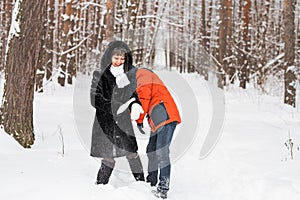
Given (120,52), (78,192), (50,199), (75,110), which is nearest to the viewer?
(50,199)

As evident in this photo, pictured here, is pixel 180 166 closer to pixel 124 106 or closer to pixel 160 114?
pixel 160 114

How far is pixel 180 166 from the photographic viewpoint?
5461 millimetres

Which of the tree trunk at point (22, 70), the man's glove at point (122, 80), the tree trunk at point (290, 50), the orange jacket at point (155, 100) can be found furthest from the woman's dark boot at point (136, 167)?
the tree trunk at point (290, 50)

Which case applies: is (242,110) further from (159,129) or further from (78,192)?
(78,192)


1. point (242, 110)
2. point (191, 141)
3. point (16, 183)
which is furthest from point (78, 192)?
point (242, 110)

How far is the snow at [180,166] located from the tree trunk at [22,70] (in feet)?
0.68

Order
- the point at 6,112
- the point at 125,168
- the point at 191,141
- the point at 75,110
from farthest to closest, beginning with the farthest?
1. the point at 75,110
2. the point at 191,141
3. the point at 6,112
4. the point at 125,168

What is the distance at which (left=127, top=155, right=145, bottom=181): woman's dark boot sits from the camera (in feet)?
13.9

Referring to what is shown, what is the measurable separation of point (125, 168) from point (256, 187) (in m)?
1.61

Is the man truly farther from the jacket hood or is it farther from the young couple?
the jacket hood

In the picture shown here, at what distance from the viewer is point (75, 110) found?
29.2 ft

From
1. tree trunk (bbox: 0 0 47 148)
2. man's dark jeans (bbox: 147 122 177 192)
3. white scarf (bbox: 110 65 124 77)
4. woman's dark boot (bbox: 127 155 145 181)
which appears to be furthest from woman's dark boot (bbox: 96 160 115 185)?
tree trunk (bbox: 0 0 47 148)

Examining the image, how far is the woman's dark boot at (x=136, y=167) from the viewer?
13.9ft

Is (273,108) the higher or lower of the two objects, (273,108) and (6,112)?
the lower
